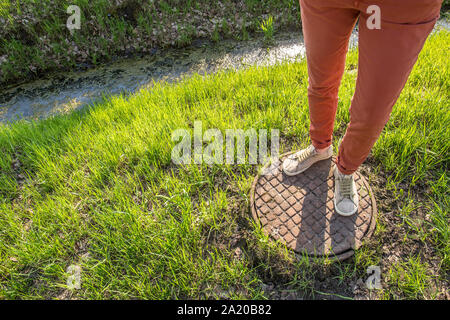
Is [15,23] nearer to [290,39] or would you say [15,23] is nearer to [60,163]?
[60,163]

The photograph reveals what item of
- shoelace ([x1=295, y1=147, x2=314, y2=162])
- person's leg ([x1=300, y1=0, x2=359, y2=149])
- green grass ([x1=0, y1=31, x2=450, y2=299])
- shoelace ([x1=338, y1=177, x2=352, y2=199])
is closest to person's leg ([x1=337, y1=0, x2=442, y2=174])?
person's leg ([x1=300, y1=0, x2=359, y2=149])

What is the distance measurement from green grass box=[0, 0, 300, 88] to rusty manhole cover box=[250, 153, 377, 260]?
116 inches

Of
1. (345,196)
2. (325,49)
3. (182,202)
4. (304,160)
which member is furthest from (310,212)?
(325,49)

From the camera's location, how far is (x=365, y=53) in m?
1.42

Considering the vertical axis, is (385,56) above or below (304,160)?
above

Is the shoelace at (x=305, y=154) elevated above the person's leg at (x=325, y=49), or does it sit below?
below

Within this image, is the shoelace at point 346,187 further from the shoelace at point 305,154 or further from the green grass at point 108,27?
the green grass at point 108,27

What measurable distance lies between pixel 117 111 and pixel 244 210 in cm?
173

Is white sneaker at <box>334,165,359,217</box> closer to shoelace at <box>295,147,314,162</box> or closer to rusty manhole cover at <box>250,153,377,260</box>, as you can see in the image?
rusty manhole cover at <box>250,153,377,260</box>

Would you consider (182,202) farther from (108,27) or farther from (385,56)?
(108,27)

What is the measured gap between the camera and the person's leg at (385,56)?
1.24 metres

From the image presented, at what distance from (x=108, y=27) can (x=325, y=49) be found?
3823mm

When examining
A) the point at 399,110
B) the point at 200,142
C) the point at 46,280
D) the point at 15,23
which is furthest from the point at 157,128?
the point at 15,23

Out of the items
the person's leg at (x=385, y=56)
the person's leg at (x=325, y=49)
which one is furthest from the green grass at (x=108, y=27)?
the person's leg at (x=385, y=56)
